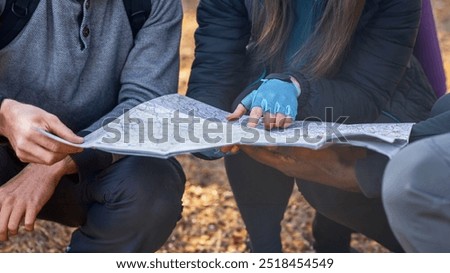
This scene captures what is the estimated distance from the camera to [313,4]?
67.6 inches

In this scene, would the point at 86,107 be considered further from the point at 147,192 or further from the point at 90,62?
the point at 147,192

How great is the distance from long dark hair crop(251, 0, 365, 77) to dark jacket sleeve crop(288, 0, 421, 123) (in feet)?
0.11

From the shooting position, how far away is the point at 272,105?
5.16 ft

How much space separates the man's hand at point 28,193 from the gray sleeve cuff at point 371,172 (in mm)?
560

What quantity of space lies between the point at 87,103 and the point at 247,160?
1.43 feet

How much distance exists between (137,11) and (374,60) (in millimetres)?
502

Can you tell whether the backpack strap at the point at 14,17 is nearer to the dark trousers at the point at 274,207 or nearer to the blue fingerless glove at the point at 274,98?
the blue fingerless glove at the point at 274,98

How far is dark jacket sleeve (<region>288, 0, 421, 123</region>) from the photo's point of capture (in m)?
1.70

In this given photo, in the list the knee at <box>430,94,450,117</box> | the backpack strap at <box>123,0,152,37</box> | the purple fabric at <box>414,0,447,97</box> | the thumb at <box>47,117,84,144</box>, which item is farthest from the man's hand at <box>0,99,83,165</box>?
the purple fabric at <box>414,0,447,97</box>

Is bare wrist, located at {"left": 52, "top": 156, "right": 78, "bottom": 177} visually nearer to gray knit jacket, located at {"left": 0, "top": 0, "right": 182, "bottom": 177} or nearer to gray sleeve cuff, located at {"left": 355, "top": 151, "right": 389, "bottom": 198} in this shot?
gray knit jacket, located at {"left": 0, "top": 0, "right": 182, "bottom": 177}

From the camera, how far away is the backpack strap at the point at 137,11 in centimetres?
167
